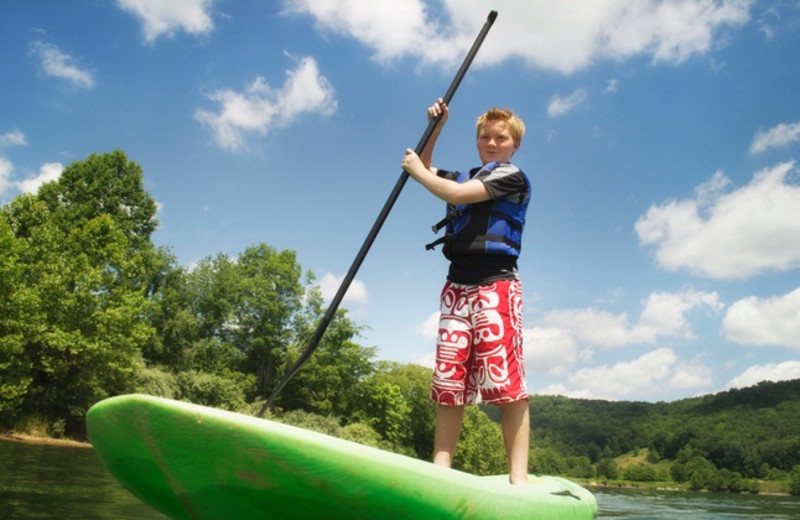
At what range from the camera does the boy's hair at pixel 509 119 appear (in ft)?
9.61

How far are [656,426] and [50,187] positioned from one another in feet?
383

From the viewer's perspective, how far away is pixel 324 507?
4.94 feet

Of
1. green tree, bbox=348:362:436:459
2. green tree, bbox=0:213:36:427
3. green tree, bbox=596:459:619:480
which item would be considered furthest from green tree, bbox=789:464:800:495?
green tree, bbox=0:213:36:427

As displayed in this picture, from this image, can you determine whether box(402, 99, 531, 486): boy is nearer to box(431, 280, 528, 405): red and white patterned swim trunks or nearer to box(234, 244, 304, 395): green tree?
box(431, 280, 528, 405): red and white patterned swim trunks

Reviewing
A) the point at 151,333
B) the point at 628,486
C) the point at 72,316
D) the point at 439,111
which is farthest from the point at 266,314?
the point at 628,486

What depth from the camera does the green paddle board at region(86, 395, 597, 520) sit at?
1.41 metres

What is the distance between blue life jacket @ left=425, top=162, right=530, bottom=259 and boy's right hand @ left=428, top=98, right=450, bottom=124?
1.49 ft

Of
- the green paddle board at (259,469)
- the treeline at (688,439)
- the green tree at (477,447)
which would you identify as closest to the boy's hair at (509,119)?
the green paddle board at (259,469)

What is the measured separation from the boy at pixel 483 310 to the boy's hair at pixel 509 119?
0.88 feet

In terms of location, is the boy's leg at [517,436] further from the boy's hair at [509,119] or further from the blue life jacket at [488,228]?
the boy's hair at [509,119]

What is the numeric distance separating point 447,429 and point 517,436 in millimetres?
328

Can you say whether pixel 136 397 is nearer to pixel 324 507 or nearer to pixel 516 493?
pixel 324 507

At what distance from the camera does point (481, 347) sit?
8.23 feet

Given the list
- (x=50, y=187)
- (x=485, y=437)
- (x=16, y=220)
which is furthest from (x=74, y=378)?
(x=485, y=437)
